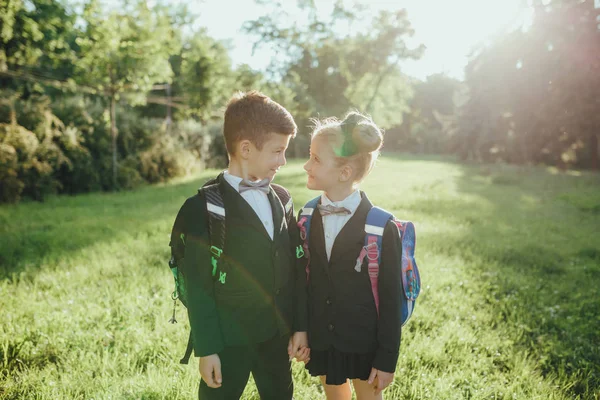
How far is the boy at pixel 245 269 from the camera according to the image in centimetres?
177

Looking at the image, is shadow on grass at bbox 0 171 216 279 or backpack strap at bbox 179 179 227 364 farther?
shadow on grass at bbox 0 171 216 279

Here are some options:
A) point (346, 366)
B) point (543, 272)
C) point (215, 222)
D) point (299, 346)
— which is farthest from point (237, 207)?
point (543, 272)

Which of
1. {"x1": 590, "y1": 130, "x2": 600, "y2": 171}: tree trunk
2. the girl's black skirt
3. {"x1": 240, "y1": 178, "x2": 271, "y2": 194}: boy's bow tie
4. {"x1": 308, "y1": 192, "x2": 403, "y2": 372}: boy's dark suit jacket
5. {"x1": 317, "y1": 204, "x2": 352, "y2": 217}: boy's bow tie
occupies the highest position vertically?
{"x1": 590, "y1": 130, "x2": 600, "y2": 171}: tree trunk

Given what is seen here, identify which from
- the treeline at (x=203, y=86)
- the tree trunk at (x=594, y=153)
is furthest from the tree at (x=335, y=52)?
the tree trunk at (x=594, y=153)

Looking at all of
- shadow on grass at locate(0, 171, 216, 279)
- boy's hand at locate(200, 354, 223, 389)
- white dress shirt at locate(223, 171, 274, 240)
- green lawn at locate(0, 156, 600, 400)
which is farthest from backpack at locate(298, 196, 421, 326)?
shadow on grass at locate(0, 171, 216, 279)

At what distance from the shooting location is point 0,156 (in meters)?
9.20

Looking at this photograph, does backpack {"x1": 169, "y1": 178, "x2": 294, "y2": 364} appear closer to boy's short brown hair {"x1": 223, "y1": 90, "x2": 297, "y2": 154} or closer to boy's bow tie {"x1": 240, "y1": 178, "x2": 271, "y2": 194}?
boy's bow tie {"x1": 240, "y1": 178, "x2": 271, "y2": 194}

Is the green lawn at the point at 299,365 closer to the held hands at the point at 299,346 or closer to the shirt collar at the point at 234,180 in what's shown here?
the held hands at the point at 299,346

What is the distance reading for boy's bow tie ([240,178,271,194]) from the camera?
182 centimetres

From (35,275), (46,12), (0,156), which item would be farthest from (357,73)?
(35,275)

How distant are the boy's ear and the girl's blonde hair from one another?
41 cm

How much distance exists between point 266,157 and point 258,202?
0.23m

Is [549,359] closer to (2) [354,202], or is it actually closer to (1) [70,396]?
(2) [354,202]

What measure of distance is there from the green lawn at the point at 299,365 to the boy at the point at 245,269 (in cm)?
94
